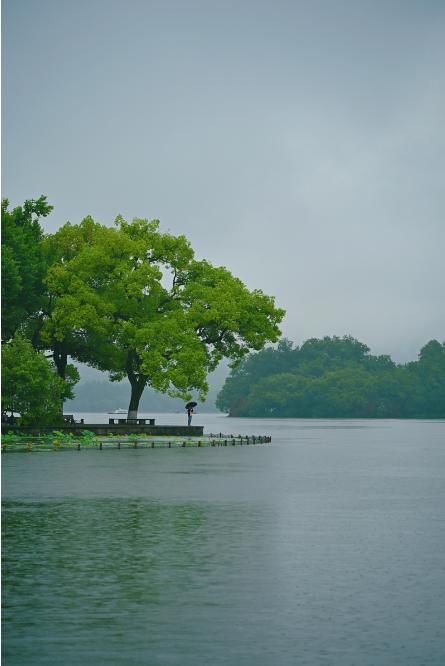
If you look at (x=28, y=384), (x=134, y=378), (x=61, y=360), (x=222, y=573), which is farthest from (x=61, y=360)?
(x=222, y=573)

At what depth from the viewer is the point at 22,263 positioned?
78562 mm

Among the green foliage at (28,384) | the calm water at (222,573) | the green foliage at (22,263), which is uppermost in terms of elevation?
the green foliage at (22,263)

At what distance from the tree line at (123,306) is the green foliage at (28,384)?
47 cm

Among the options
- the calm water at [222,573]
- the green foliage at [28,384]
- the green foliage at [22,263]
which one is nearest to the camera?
the calm water at [222,573]

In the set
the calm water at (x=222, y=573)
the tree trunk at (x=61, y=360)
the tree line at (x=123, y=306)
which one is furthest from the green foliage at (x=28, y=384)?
the calm water at (x=222, y=573)

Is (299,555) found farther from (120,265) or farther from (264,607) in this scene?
(120,265)

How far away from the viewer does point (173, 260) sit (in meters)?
86.0

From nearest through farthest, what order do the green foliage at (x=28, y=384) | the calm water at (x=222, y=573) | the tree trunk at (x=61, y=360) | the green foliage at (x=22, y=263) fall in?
the calm water at (x=222, y=573) → the green foliage at (x=28, y=384) → the green foliage at (x=22, y=263) → the tree trunk at (x=61, y=360)

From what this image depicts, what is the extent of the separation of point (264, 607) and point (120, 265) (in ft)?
219

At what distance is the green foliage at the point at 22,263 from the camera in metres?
74.6

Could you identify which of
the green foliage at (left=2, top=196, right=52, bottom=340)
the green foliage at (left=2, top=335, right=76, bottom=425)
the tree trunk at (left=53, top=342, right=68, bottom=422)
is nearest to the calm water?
the green foliage at (left=2, top=335, right=76, bottom=425)

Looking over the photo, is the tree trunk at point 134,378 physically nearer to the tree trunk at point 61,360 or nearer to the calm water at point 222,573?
the tree trunk at point 61,360

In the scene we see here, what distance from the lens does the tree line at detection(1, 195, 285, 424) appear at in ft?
260

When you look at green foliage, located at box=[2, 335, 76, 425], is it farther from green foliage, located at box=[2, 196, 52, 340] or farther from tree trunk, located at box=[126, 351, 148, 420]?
tree trunk, located at box=[126, 351, 148, 420]
